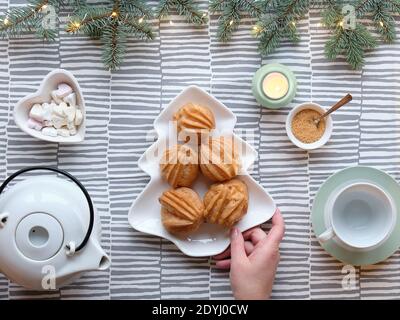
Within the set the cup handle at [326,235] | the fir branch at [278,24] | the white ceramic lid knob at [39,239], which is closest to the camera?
the white ceramic lid knob at [39,239]

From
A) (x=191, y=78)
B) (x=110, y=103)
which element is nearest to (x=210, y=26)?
(x=191, y=78)

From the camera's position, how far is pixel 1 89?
1.49 m

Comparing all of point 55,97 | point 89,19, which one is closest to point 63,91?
point 55,97

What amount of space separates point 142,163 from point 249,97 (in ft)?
1.05

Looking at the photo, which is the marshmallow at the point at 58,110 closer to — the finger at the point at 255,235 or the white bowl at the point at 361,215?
the finger at the point at 255,235

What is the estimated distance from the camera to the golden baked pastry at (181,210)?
4.56 feet

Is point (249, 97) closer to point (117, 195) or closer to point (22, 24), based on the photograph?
point (117, 195)

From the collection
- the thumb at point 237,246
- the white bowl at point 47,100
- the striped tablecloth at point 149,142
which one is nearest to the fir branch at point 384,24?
the striped tablecloth at point 149,142

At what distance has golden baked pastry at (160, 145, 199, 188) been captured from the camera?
4.61 feet

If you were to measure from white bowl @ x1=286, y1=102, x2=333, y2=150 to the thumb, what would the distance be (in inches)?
10.5

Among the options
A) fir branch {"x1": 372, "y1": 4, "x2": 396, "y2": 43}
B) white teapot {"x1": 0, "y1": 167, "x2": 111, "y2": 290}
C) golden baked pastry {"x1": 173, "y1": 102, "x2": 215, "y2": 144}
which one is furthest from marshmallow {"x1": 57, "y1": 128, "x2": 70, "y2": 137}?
fir branch {"x1": 372, "y1": 4, "x2": 396, "y2": 43}

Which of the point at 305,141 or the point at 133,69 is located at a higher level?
the point at 133,69

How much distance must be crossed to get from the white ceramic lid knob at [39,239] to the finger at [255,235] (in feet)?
1.52

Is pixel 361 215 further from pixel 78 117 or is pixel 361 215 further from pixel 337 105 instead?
pixel 78 117
